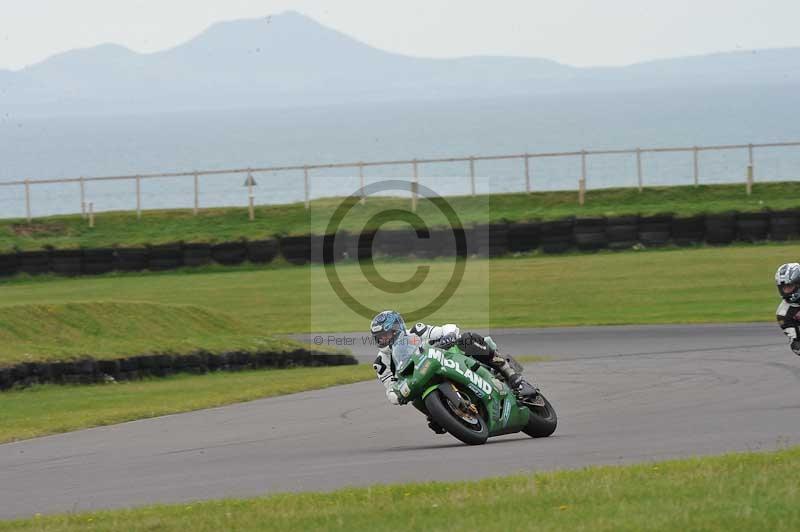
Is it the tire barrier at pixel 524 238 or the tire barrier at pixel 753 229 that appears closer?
the tire barrier at pixel 753 229

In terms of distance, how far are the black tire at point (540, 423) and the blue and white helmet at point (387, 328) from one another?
1.49 meters

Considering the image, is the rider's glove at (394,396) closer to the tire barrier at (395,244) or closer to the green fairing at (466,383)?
the green fairing at (466,383)

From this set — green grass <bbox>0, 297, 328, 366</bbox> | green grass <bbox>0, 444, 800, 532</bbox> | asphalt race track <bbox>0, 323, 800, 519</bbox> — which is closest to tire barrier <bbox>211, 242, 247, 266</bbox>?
green grass <bbox>0, 297, 328, 366</bbox>

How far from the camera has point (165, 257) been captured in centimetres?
3669

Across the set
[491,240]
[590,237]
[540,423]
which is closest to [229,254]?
[491,240]

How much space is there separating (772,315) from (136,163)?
162175mm

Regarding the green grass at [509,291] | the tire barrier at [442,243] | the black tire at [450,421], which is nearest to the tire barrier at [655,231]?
the tire barrier at [442,243]

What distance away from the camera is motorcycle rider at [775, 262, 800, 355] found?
13539mm

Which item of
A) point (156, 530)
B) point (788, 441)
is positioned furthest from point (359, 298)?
point (156, 530)

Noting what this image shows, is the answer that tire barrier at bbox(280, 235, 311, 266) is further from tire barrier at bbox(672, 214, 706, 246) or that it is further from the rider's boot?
the rider's boot

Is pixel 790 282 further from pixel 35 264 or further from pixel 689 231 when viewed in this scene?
pixel 35 264

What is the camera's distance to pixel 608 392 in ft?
50.7

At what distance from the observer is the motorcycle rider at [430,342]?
441 inches

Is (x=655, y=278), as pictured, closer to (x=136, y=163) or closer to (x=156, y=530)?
(x=156, y=530)
